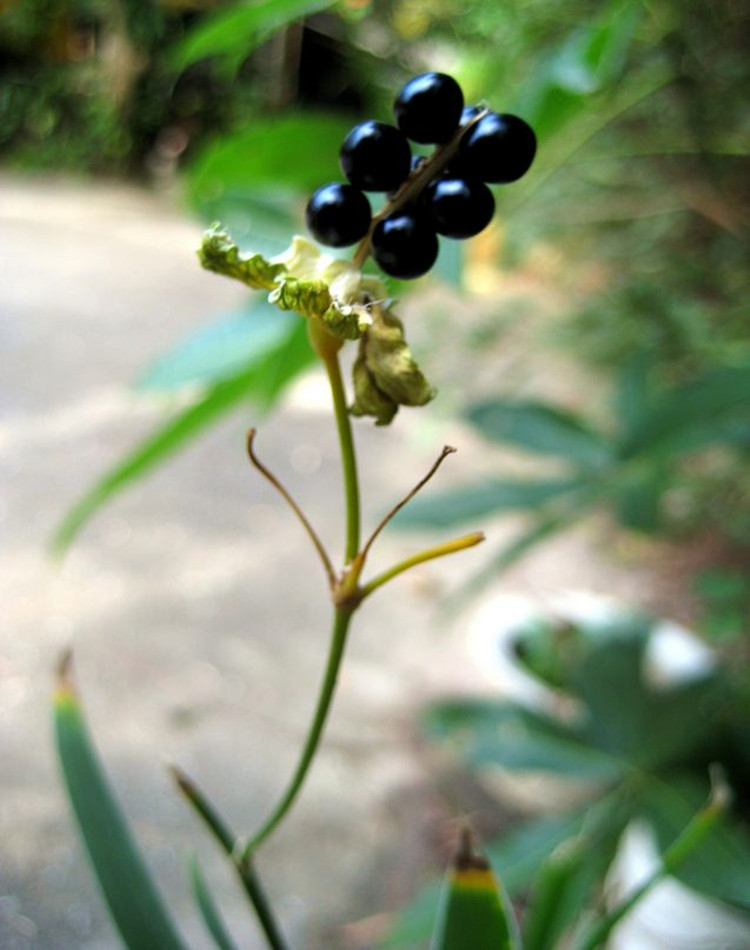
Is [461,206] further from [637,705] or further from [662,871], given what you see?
[637,705]

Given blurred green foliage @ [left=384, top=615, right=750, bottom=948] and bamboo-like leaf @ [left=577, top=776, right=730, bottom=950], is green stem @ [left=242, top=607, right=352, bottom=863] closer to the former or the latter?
bamboo-like leaf @ [left=577, top=776, right=730, bottom=950]

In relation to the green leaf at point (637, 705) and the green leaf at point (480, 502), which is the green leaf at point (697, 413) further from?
the green leaf at point (637, 705)

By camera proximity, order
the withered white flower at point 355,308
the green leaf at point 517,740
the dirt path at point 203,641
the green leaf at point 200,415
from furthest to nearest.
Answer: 1. the dirt path at point 203,641
2. the green leaf at point 517,740
3. the green leaf at point 200,415
4. the withered white flower at point 355,308

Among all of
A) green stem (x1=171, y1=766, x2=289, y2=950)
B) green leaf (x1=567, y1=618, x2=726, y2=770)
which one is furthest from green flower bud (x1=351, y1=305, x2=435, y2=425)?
green leaf (x1=567, y1=618, x2=726, y2=770)

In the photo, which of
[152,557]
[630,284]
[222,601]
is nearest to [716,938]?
[630,284]

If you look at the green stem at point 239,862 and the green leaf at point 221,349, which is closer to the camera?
the green stem at point 239,862

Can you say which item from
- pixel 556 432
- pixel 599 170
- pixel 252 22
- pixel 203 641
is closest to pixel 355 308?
pixel 252 22

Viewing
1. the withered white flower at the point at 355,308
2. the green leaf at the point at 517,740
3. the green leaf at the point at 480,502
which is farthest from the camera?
the green leaf at the point at 517,740

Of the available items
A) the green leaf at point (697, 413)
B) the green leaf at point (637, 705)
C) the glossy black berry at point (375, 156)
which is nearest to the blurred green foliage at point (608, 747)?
the green leaf at point (637, 705)
